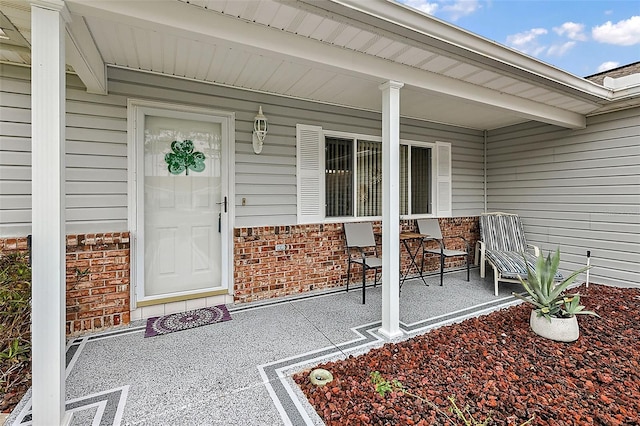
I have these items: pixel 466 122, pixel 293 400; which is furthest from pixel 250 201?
pixel 466 122

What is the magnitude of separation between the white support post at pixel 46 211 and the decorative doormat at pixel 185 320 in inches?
50.3

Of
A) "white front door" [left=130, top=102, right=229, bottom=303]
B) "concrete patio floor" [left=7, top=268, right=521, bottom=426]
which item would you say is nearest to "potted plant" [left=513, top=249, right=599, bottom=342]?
"concrete patio floor" [left=7, top=268, right=521, bottom=426]

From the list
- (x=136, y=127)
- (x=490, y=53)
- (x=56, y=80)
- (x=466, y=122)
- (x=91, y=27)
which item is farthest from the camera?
(x=466, y=122)

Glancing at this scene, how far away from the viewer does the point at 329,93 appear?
401 centimetres

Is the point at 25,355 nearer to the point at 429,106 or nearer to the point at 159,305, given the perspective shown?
the point at 159,305

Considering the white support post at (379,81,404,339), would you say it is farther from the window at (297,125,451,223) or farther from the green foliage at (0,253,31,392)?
the green foliage at (0,253,31,392)

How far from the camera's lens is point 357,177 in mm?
4781

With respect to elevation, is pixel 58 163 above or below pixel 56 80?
below

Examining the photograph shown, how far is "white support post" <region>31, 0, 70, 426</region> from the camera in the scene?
1.71 m

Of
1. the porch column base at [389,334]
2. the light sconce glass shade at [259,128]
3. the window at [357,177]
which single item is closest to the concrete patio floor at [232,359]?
the porch column base at [389,334]

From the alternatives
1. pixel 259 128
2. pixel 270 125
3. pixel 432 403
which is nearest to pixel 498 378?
pixel 432 403

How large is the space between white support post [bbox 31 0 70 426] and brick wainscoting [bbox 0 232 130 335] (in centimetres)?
147

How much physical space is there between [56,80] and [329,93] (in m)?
2.93

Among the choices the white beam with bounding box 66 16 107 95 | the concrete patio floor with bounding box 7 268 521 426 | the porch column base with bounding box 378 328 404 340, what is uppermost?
the white beam with bounding box 66 16 107 95
